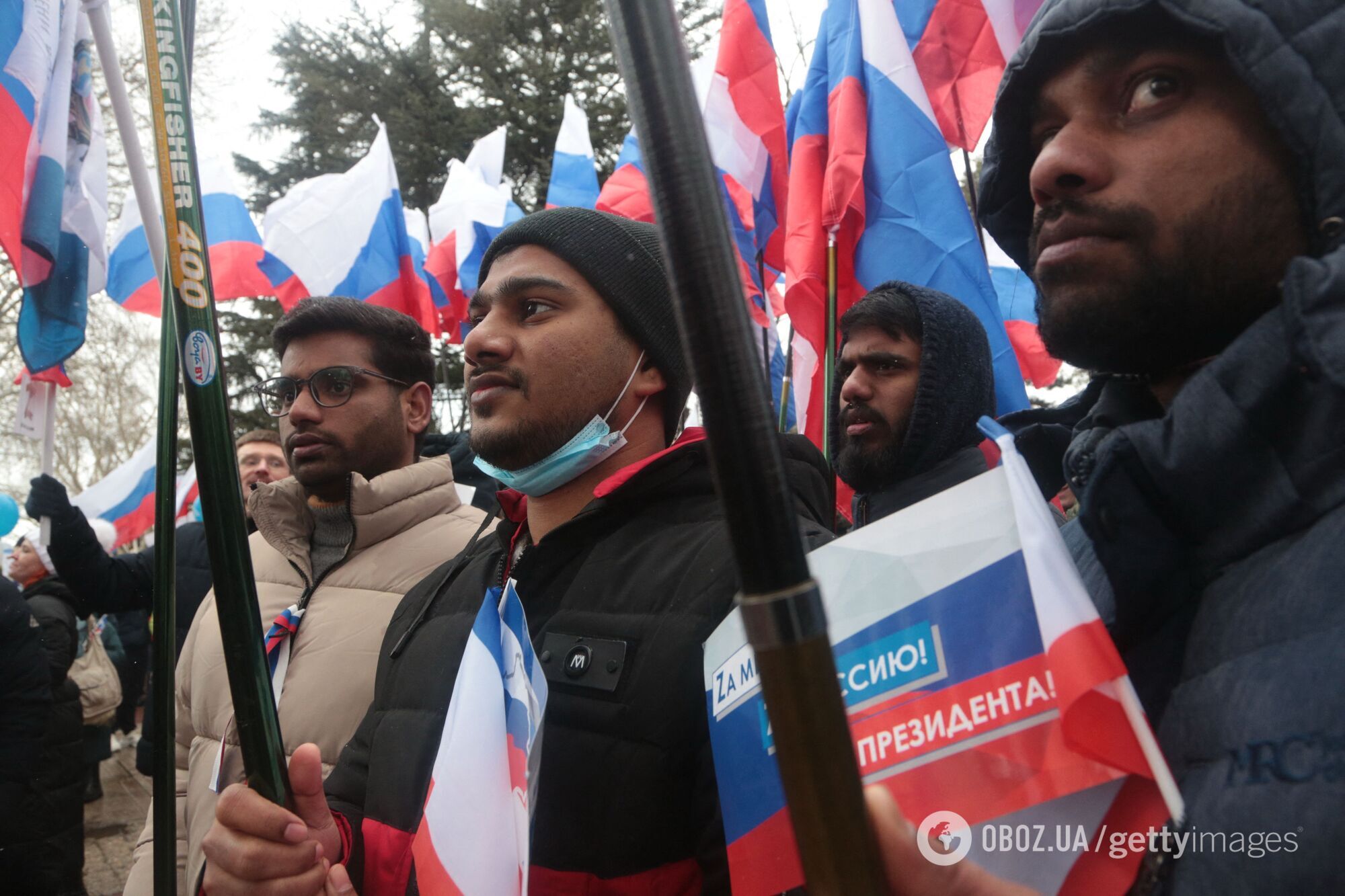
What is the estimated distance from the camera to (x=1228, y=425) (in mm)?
844

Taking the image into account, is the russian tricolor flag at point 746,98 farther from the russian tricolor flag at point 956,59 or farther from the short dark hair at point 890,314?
the short dark hair at point 890,314

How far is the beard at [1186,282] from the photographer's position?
3.17 ft

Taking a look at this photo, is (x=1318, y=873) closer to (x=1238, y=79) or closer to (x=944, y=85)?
(x=1238, y=79)

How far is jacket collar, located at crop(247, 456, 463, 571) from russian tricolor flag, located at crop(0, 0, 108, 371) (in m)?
1.06

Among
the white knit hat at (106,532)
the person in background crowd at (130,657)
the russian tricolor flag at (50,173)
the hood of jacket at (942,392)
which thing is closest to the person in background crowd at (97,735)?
the person in background crowd at (130,657)


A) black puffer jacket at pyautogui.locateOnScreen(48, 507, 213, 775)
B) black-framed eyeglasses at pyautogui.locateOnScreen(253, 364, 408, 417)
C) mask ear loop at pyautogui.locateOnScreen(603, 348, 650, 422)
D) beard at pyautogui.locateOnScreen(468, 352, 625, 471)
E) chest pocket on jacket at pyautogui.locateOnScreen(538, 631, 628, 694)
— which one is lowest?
chest pocket on jacket at pyautogui.locateOnScreen(538, 631, 628, 694)

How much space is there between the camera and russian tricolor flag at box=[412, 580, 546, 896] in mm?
1247

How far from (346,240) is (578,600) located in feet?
18.0

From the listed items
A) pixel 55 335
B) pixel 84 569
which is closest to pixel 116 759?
pixel 84 569

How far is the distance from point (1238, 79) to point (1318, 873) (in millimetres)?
827

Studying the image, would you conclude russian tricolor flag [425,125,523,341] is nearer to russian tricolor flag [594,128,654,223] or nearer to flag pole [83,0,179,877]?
russian tricolor flag [594,128,654,223]

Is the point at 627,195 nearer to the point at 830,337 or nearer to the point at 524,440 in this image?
the point at 830,337

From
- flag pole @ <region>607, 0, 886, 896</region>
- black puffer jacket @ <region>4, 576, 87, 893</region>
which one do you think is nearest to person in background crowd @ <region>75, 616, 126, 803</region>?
black puffer jacket @ <region>4, 576, 87, 893</region>

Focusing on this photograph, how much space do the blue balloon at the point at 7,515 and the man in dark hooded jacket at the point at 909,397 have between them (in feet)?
19.1
